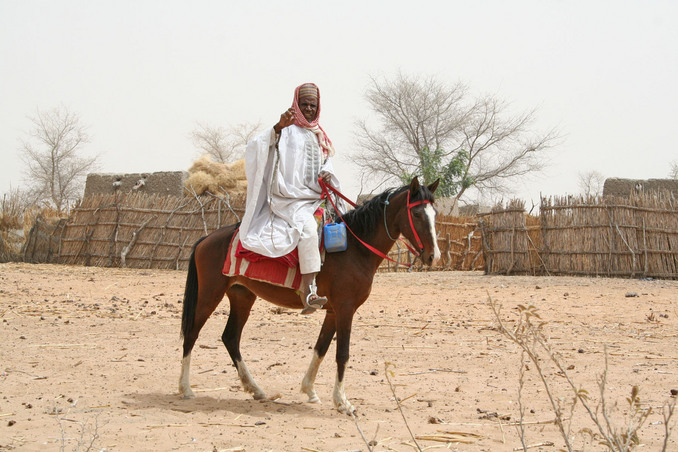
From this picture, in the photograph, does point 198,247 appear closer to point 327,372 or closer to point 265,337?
point 327,372

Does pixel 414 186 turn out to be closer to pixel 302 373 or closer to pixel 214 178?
pixel 302 373

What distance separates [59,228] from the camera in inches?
795

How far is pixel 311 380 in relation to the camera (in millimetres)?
5090

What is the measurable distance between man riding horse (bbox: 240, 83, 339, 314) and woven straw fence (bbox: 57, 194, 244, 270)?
39.5 ft

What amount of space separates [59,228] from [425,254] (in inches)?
712

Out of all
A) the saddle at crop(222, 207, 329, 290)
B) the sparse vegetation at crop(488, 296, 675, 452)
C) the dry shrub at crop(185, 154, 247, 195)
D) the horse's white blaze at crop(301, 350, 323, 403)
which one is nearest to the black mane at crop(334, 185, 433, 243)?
the saddle at crop(222, 207, 329, 290)

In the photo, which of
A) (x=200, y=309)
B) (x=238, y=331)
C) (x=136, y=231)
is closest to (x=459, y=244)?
(x=136, y=231)

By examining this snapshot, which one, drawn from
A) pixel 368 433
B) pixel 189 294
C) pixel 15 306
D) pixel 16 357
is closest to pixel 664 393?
pixel 368 433

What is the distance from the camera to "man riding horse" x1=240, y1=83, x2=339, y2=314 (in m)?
5.05

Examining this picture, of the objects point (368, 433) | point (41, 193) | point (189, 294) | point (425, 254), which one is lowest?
point (368, 433)

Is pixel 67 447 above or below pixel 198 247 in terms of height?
below

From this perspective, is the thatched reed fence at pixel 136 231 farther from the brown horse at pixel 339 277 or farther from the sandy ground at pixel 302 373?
the brown horse at pixel 339 277

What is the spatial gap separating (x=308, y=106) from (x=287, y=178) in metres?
0.64

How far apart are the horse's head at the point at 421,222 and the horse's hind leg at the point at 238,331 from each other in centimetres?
164
